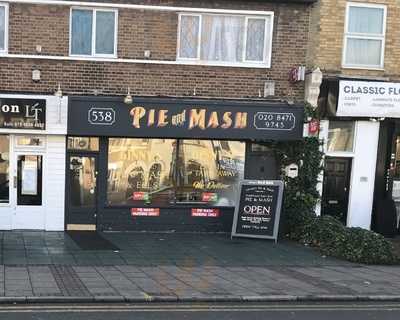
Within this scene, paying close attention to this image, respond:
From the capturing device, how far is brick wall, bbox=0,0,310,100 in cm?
1378

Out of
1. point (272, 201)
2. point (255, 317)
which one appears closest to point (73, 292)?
point (255, 317)

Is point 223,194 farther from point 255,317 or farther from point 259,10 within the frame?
point 255,317

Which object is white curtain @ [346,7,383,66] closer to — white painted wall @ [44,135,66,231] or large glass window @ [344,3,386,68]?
large glass window @ [344,3,386,68]

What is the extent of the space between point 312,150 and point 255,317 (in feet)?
24.8

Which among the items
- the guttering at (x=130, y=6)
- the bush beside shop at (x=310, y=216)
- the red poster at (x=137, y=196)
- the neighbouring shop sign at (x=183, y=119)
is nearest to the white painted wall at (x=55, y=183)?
the neighbouring shop sign at (x=183, y=119)

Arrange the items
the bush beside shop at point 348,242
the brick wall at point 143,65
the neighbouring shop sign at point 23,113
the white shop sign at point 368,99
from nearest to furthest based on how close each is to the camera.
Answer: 1. the bush beside shop at point 348,242
2. the neighbouring shop sign at point 23,113
3. the brick wall at point 143,65
4. the white shop sign at point 368,99

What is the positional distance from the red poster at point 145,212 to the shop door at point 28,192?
222 cm

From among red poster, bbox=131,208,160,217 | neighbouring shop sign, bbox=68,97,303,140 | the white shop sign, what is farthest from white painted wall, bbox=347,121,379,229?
red poster, bbox=131,208,160,217

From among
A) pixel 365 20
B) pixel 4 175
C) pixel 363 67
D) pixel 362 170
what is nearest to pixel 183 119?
pixel 4 175

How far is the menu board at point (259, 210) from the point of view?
14.1 metres

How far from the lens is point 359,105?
48.1ft

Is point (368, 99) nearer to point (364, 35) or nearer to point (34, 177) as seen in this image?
point (364, 35)

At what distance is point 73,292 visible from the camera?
335 inches

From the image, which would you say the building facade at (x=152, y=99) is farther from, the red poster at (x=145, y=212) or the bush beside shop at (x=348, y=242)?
the bush beside shop at (x=348, y=242)
